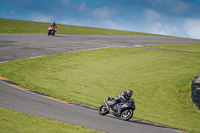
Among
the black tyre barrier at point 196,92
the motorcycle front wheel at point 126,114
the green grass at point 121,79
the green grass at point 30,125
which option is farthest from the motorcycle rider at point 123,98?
the black tyre barrier at point 196,92

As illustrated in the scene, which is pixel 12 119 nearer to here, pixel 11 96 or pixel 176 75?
pixel 11 96

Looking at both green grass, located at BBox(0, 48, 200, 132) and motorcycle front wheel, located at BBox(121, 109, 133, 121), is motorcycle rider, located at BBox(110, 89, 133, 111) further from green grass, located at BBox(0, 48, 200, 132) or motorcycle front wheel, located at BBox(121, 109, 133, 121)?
green grass, located at BBox(0, 48, 200, 132)

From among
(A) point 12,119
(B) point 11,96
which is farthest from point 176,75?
(A) point 12,119

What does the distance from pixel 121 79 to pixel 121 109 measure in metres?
9.04

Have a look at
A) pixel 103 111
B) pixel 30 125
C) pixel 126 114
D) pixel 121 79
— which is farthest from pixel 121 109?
pixel 121 79

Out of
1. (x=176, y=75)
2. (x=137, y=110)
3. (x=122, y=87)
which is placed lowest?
(x=137, y=110)

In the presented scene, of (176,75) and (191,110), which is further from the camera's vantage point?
(176,75)

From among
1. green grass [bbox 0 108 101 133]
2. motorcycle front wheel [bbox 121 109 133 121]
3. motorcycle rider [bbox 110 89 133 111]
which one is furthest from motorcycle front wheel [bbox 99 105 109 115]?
green grass [bbox 0 108 101 133]

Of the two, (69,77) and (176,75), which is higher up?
(176,75)

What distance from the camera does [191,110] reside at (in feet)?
54.6

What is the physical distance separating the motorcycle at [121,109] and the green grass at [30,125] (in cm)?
342

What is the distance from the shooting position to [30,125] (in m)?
8.38

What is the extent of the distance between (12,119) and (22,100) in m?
4.06

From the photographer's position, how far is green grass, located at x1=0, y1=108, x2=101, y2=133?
7.75 meters
